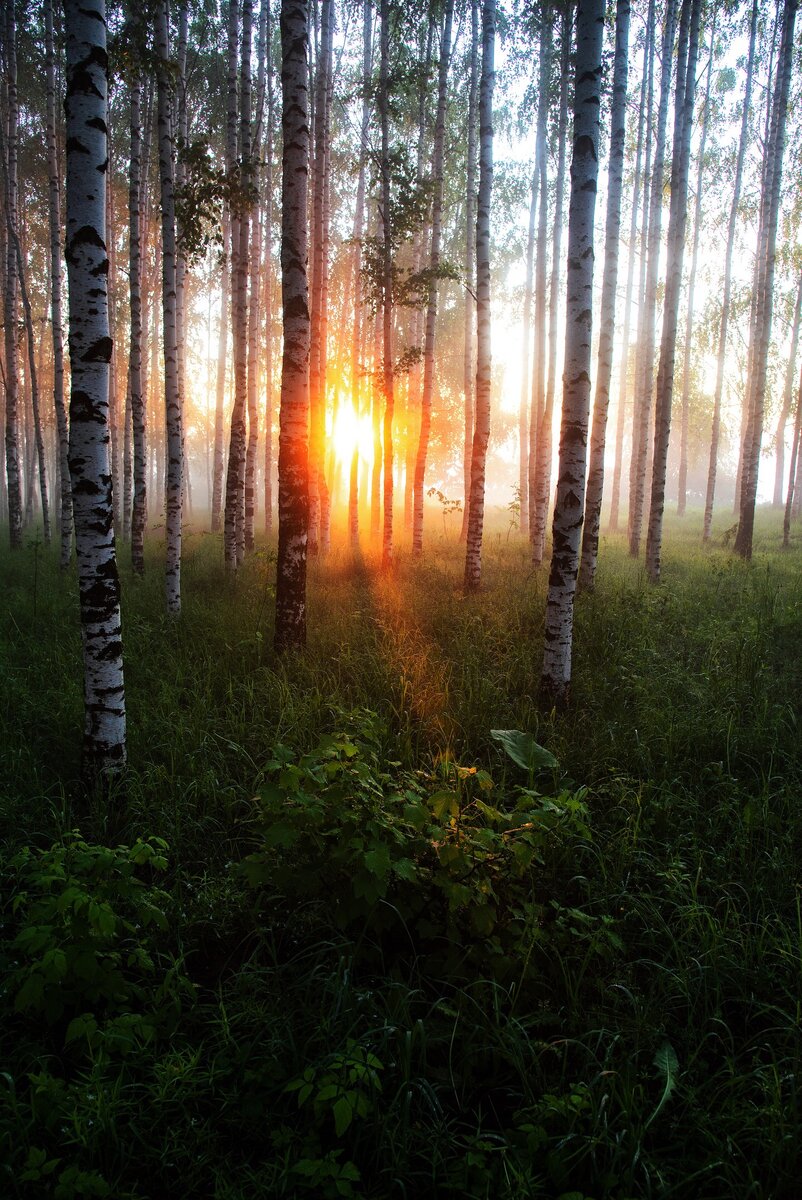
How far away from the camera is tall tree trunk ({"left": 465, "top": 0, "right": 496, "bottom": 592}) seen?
29.7 feet

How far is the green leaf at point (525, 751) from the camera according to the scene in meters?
4.10

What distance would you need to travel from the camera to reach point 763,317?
14578mm

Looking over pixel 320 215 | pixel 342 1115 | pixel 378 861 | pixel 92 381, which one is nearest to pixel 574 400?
pixel 92 381

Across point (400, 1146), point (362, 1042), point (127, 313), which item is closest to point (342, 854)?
point (362, 1042)

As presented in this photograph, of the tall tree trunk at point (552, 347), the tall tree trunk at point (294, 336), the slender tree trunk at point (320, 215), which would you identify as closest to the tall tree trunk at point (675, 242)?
the tall tree trunk at point (552, 347)

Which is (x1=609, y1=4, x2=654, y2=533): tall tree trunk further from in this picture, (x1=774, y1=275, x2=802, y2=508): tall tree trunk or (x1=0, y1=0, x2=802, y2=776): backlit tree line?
(x1=774, y1=275, x2=802, y2=508): tall tree trunk

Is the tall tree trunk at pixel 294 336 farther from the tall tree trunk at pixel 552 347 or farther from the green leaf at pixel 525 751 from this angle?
the tall tree trunk at pixel 552 347

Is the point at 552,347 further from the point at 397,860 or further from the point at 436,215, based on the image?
the point at 397,860

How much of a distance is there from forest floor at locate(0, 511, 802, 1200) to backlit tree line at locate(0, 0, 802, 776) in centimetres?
102

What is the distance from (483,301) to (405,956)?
9.85 m

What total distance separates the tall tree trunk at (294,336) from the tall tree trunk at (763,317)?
469 inches

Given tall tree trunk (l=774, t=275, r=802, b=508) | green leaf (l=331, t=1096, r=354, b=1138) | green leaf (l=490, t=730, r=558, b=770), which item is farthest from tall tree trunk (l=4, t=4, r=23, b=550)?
tall tree trunk (l=774, t=275, r=802, b=508)

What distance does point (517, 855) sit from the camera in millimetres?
2688

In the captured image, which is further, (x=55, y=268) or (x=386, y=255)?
(x=55, y=268)
